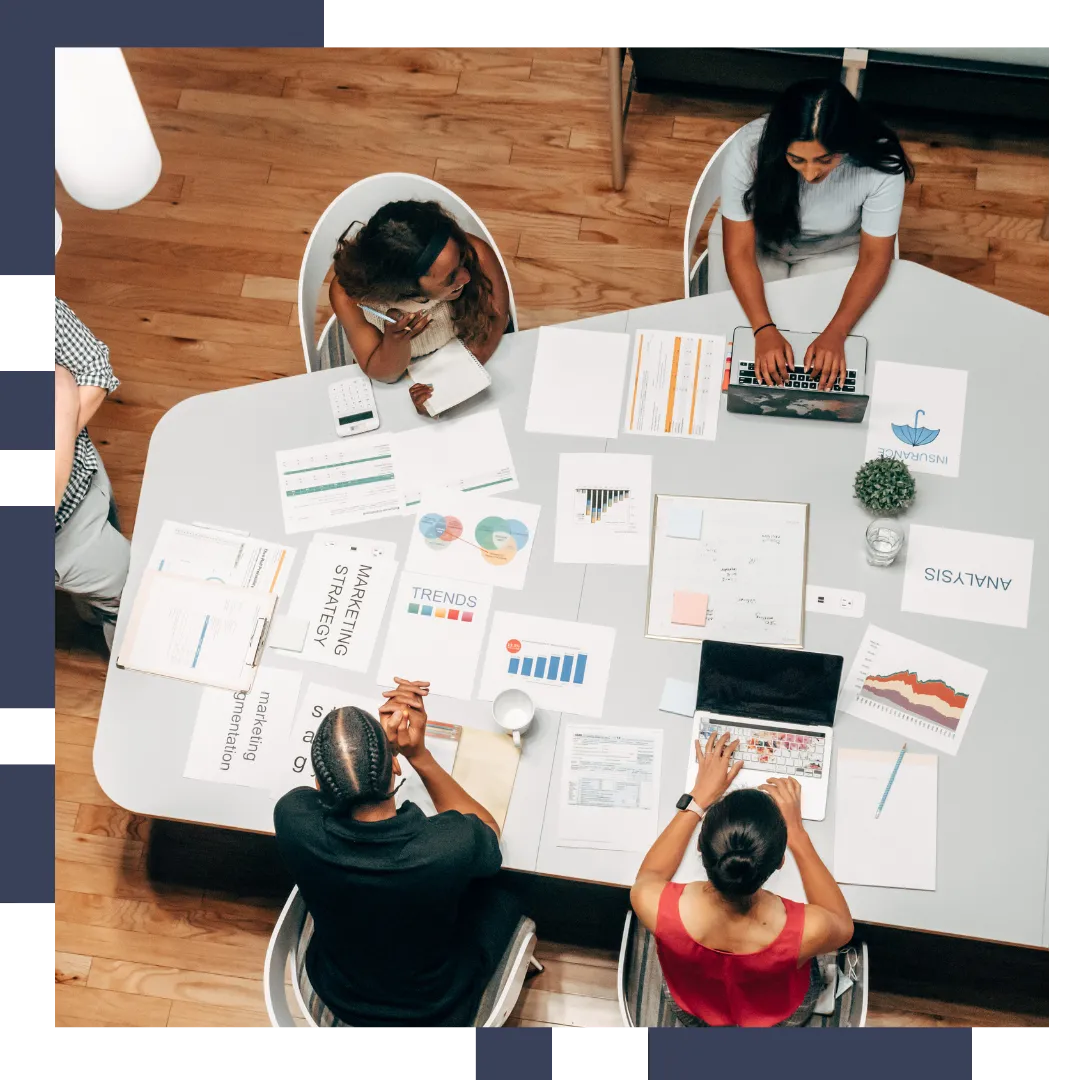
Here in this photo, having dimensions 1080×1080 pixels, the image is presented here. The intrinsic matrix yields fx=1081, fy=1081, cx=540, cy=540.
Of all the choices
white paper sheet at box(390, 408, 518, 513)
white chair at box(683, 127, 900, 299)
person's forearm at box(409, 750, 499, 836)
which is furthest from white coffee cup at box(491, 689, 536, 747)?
white chair at box(683, 127, 900, 299)

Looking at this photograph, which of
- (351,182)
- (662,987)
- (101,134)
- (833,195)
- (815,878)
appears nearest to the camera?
(815,878)

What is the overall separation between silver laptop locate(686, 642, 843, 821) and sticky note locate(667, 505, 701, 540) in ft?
0.96

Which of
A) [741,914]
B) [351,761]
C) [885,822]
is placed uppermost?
[351,761]

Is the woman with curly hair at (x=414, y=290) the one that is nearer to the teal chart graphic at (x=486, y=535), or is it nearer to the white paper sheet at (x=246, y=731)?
the teal chart graphic at (x=486, y=535)

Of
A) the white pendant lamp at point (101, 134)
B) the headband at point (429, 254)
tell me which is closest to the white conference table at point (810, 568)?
the headband at point (429, 254)

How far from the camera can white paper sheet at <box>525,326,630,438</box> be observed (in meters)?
2.54

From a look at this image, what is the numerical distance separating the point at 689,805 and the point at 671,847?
0.31 feet

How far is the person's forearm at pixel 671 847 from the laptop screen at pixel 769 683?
0.77 feet

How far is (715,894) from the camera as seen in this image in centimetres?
202

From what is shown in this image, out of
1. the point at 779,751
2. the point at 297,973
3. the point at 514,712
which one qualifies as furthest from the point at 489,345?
the point at 297,973

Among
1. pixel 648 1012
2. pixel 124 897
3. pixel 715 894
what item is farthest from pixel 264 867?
pixel 715 894

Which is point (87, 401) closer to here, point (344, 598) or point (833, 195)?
point (344, 598)

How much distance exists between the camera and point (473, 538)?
245cm

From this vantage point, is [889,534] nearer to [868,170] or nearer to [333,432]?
[868,170]
